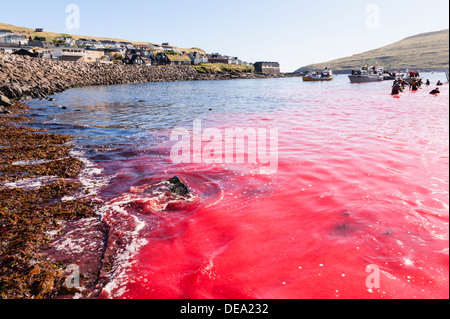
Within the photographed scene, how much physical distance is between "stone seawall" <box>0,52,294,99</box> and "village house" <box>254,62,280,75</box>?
97.7 feet

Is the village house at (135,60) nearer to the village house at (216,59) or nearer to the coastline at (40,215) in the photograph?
the village house at (216,59)

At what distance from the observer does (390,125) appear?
14.1m

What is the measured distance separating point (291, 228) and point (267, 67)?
179 meters

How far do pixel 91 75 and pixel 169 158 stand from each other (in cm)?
6876

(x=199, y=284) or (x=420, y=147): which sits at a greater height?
(x=420, y=147)

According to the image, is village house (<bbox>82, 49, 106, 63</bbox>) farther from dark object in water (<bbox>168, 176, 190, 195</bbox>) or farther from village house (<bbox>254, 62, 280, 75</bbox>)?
dark object in water (<bbox>168, 176, 190, 195</bbox>)

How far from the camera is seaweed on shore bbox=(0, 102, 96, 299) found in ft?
11.9

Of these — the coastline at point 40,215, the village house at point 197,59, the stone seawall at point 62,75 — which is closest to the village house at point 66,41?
the village house at point 197,59

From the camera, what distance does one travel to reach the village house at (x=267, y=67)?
166 metres

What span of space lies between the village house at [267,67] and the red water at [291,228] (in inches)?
6631

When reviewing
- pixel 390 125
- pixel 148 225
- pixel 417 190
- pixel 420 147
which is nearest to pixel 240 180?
pixel 148 225

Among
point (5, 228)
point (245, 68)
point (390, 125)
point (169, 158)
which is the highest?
point (245, 68)
